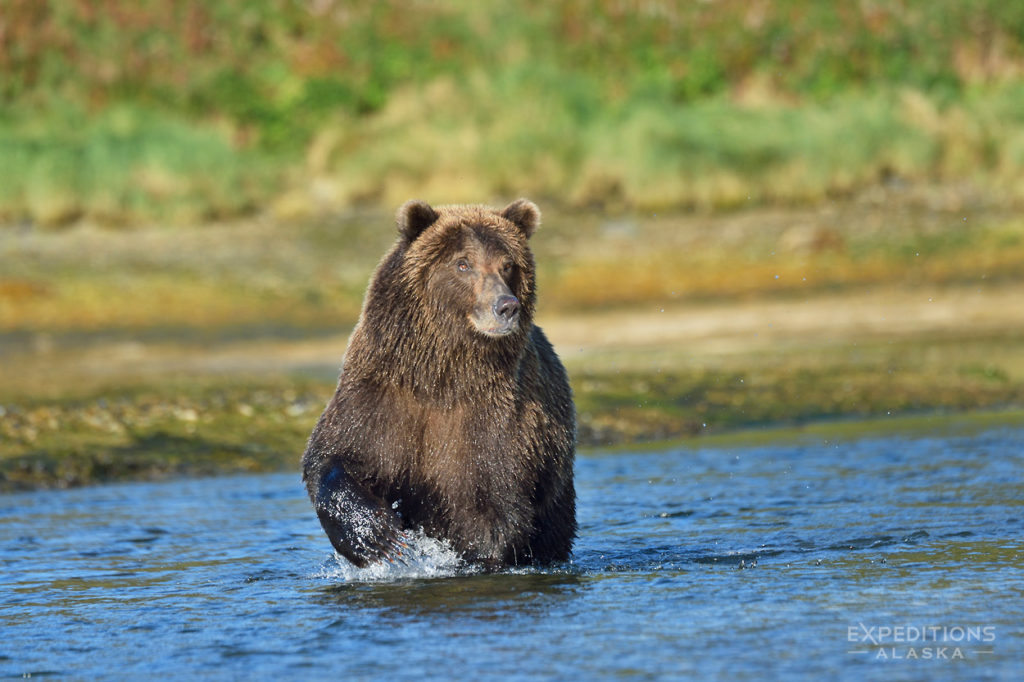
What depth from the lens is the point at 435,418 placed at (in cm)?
683

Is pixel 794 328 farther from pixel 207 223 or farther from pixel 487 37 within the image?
pixel 487 37

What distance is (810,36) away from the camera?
27.5 meters

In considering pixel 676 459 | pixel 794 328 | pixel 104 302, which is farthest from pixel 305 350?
pixel 676 459

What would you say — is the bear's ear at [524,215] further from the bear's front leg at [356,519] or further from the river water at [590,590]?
the river water at [590,590]

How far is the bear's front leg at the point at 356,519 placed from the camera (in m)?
6.66

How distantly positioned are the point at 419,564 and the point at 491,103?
17.4 metres

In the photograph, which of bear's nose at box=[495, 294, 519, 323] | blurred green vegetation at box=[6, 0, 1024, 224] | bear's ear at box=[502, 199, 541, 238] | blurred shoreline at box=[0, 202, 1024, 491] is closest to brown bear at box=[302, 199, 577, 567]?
bear's nose at box=[495, 294, 519, 323]

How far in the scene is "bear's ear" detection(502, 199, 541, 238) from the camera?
7.24m

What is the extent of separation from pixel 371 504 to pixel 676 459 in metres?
4.71

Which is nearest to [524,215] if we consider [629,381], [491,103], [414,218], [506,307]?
[414,218]

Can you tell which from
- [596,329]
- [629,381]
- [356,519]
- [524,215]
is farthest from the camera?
[596,329]

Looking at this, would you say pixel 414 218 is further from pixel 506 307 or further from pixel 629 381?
pixel 629 381

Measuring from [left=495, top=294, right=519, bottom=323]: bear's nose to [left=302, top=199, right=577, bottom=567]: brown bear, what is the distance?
0.16 metres

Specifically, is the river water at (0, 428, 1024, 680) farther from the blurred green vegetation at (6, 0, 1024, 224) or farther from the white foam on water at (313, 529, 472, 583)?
the blurred green vegetation at (6, 0, 1024, 224)
